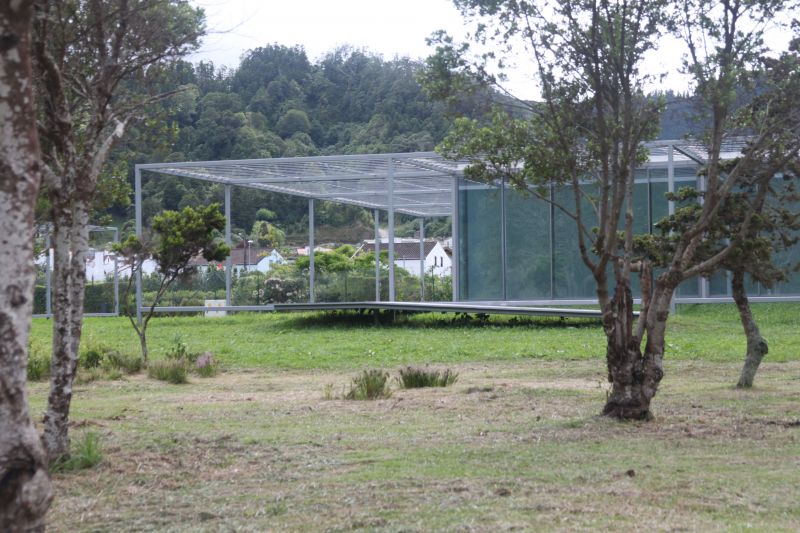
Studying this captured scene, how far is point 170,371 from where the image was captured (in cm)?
1455

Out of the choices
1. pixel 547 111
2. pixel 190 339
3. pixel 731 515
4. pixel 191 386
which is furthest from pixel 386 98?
pixel 731 515

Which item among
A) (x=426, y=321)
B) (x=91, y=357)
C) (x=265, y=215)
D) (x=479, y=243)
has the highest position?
(x=265, y=215)

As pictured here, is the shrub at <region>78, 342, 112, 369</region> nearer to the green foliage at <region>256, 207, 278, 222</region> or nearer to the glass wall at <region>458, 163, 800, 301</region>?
the glass wall at <region>458, 163, 800, 301</region>

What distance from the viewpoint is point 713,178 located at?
9133mm

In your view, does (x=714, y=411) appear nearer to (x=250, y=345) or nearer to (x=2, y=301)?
(x=2, y=301)

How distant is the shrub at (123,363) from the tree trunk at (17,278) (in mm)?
12222

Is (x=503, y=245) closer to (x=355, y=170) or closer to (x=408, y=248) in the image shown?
(x=355, y=170)

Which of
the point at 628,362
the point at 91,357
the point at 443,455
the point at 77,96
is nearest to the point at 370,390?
the point at 628,362

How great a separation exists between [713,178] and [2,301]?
704cm

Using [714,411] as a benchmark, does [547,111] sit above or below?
above

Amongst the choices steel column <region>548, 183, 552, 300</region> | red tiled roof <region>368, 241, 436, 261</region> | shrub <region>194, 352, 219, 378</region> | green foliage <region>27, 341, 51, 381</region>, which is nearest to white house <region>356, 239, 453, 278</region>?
red tiled roof <region>368, 241, 436, 261</region>

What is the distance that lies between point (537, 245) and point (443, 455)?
18.6m

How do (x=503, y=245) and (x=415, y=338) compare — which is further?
(x=503, y=245)

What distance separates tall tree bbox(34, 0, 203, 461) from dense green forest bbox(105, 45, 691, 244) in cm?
3672
